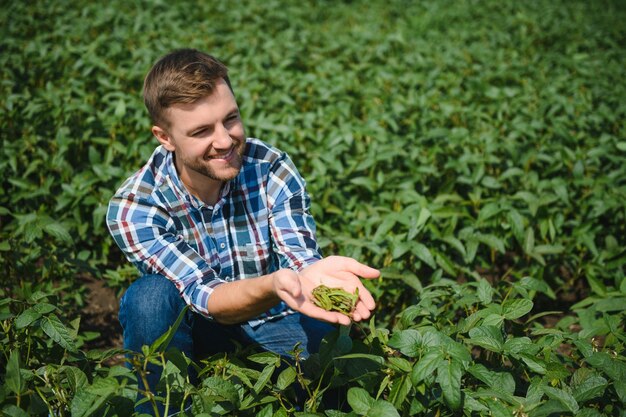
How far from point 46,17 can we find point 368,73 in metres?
3.47

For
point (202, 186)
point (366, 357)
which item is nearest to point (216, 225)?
point (202, 186)

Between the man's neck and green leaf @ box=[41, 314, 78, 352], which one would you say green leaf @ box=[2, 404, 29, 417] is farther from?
the man's neck

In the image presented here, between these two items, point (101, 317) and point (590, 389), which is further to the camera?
point (101, 317)

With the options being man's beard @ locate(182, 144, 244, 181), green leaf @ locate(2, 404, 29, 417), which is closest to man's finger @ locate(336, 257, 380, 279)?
man's beard @ locate(182, 144, 244, 181)

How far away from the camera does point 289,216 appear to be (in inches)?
76.1

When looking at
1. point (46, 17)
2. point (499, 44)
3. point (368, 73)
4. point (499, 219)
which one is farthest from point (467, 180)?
point (46, 17)

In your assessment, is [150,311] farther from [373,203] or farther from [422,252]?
[373,203]

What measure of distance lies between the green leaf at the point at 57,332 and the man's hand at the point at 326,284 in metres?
0.64

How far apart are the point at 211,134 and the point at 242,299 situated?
612 millimetres

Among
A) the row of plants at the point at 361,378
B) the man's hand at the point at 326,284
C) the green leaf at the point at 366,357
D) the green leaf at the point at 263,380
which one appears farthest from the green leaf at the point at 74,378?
the green leaf at the point at 366,357

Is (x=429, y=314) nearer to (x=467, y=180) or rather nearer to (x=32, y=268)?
(x=467, y=180)

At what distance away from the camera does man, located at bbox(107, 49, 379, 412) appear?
5.44ft

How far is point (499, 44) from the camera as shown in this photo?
19.6 ft

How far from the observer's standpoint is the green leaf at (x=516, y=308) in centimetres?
158
